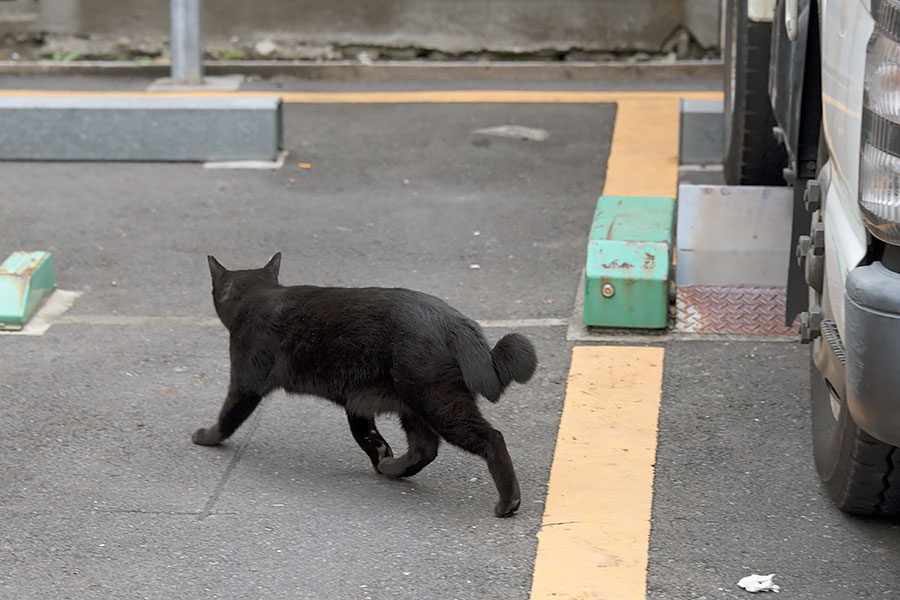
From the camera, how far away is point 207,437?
4.05 meters

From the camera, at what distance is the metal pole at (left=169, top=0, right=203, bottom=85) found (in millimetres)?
9195

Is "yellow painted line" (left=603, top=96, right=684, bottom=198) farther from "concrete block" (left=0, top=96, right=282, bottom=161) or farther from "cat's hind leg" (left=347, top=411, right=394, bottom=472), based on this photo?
"cat's hind leg" (left=347, top=411, right=394, bottom=472)

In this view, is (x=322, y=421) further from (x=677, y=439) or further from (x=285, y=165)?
(x=285, y=165)

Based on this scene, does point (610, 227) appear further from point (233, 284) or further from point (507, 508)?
point (507, 508)

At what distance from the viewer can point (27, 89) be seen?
31.9 feet

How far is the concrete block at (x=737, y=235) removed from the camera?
5223 mm

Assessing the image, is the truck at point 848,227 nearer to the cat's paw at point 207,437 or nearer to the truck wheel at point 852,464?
the truck wheel at point 852,464

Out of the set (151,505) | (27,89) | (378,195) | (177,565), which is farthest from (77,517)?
(27,89)

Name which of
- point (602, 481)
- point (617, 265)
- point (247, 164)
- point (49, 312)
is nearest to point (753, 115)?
point (617, 265)

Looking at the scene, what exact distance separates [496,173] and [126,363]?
11.0ft

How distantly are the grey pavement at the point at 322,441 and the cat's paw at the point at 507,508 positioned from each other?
3cm

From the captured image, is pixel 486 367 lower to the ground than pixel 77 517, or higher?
higher

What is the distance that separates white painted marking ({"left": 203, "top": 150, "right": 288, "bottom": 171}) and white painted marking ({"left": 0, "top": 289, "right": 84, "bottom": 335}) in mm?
2246

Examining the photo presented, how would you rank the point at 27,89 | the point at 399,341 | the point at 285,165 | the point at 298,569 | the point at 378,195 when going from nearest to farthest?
the point at 298,569 < the point at 399,341 < the point at 378,195 < the point at 285,165 < the point at 27,89
